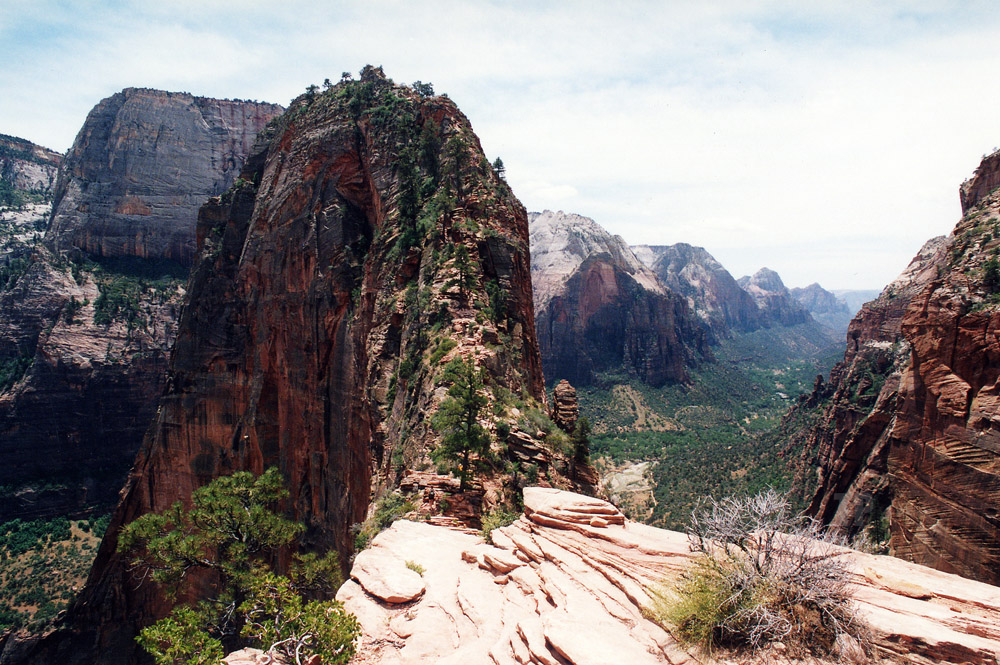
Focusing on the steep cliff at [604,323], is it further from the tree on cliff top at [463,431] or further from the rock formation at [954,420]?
the tree on cliff top at [463,431]

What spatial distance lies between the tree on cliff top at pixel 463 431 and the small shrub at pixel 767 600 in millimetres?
8907

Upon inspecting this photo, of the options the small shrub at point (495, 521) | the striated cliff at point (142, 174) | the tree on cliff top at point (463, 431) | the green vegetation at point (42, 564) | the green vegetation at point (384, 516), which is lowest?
the green vegetation at point (42, 564)

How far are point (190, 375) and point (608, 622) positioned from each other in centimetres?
4732

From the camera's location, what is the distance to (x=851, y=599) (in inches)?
263

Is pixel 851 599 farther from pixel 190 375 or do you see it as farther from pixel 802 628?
pixel 190 375

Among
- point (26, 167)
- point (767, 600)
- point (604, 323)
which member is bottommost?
point (767, 600)

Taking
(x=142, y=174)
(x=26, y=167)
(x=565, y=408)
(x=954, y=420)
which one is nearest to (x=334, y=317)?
(x=565, y=408)

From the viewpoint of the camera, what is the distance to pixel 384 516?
585 inches

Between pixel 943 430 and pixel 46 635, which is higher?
pixel 943 430

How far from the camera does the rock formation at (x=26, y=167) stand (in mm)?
115250

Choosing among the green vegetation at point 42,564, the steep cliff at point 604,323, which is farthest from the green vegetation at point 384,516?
the steep cliff at point 604,323

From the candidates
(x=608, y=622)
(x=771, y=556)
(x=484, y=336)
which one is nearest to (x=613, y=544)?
(x=608, y=622)

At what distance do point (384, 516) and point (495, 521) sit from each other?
3.87 metres

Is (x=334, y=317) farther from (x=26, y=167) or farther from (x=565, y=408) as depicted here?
(x=26, y=167)
